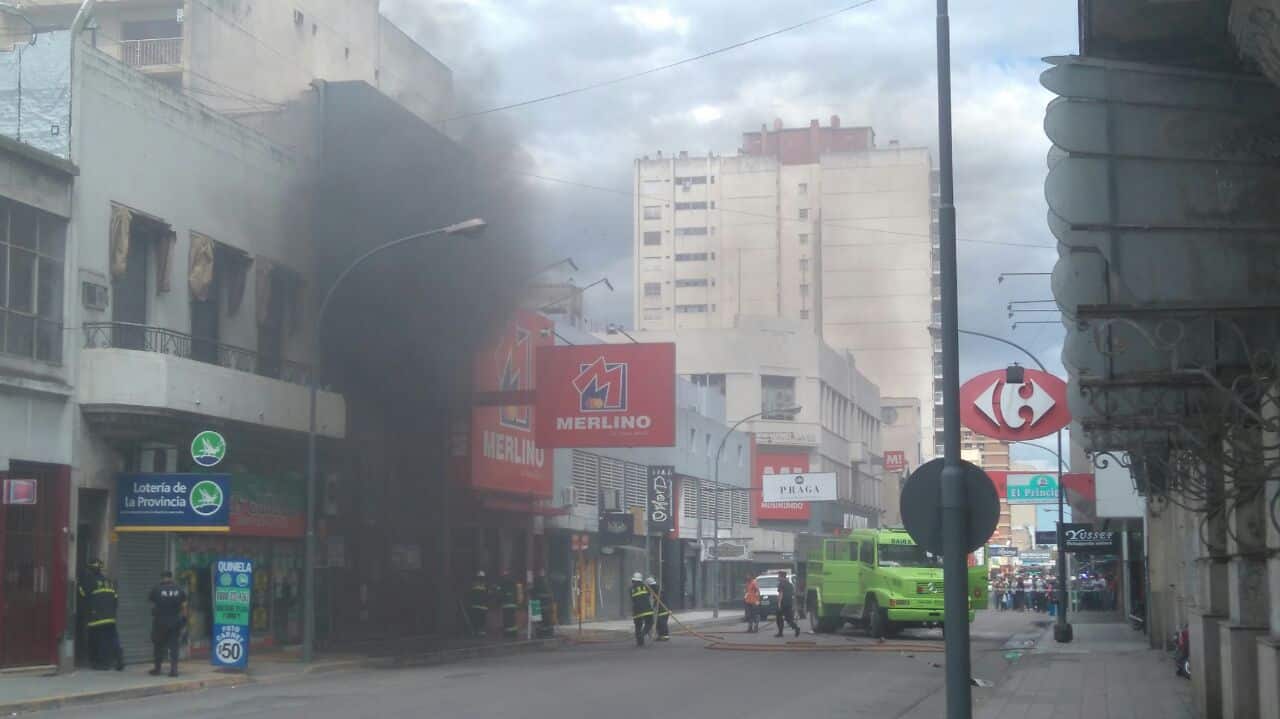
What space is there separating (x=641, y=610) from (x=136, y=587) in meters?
11.8

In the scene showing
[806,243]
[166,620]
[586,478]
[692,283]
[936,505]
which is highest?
[806,243]

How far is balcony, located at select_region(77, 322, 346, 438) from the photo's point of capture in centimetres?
2422

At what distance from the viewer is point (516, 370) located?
40.1m

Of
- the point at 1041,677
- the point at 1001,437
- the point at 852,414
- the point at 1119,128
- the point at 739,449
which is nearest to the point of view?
the point at 1119,128

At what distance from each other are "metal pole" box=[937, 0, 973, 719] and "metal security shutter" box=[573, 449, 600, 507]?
3862cm

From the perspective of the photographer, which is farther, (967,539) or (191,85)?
(191,85)

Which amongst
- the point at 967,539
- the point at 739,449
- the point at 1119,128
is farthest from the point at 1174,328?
the point at 739,449

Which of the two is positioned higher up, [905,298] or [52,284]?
[905,298]

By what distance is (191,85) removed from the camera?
44.7 meters

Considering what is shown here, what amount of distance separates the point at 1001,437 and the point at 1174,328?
17.9 feet

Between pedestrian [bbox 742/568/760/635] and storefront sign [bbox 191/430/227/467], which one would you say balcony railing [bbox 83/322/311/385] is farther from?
pedestrian [bbox 742/568/760/635]

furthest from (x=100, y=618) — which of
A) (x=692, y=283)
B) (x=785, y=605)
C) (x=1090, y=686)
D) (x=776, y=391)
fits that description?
(x=692, y=283)

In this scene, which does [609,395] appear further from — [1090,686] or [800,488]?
[800,488]

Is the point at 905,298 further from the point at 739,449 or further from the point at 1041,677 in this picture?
the point at 1041,677
